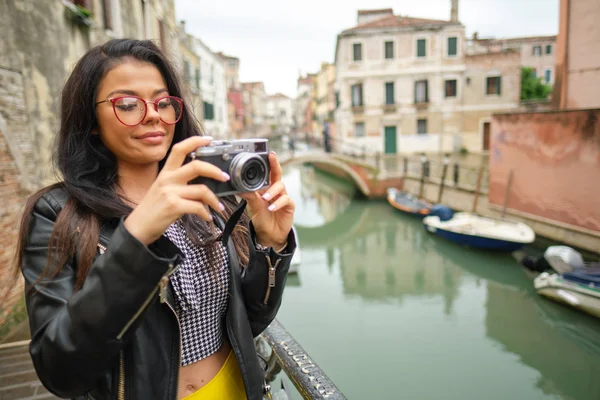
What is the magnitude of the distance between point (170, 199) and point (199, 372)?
1.78 feet

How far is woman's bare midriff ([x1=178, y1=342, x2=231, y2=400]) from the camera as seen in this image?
1059mm

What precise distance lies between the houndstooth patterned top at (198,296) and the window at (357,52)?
21096 mm

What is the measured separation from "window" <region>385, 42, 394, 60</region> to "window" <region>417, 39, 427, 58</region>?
1264mm

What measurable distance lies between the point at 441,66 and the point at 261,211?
2187 centimetres

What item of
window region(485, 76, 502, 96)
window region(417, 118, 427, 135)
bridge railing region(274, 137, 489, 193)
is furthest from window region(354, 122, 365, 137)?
window region(485, 76, 502, 96)

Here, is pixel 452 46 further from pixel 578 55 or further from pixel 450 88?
pixel 578 55

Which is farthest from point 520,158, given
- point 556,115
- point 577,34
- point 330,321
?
point 330,321

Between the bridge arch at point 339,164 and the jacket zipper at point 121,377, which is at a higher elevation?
the jacket zipper at point 121,377

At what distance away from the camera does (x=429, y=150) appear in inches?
837

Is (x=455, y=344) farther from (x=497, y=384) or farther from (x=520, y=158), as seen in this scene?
(x=520, y=158)

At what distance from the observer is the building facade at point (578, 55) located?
835 centimetres

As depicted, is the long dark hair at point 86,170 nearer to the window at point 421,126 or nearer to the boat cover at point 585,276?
the boat cover at point 585,276

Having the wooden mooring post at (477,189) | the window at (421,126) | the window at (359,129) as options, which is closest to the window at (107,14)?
the wooden mooring post at (477,189)

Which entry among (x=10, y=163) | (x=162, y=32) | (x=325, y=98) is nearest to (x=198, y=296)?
(x=10, y=163)
